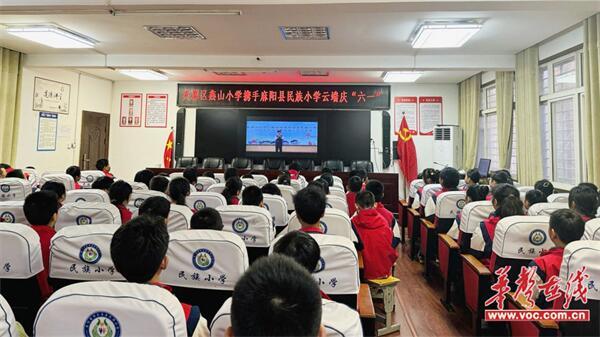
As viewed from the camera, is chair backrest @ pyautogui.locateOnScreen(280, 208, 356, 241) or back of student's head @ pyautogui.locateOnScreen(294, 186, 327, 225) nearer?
back of student's head @ pyautogui.locateOnScreen(294, 186, 327, 225)

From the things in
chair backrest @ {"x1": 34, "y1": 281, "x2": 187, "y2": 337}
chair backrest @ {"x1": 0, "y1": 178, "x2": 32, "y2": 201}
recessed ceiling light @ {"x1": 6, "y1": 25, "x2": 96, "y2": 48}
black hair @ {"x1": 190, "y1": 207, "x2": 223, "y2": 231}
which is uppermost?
recessed ceiling light @ {"x1": 6, "y1": 25, "x2": 96, "y2": 48}

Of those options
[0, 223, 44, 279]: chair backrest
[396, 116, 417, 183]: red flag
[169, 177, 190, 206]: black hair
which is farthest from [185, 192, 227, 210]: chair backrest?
[396, 116, 417, 183]: red flag

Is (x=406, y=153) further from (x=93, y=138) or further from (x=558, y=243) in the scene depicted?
(x=93, y=138)

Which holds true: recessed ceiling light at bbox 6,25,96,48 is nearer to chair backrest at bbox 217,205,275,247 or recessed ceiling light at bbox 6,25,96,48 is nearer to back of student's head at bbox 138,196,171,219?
back of student's head at bbox 138,196,171,219

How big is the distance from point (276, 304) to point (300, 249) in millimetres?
565

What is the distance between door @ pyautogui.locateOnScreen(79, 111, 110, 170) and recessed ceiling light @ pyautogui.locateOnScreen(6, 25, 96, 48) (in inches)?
112

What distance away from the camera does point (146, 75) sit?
25.1 ft

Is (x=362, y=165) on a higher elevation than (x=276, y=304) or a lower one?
lower

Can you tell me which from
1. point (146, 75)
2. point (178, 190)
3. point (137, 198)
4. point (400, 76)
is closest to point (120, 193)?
point (137, 198)

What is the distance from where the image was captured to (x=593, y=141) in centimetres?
379

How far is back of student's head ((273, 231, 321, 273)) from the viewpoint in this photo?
1218 mm

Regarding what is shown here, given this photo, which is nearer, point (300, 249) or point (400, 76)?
point (300, 249)

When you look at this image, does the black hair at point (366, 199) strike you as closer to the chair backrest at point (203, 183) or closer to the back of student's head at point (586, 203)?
the back of student's head at point (586, 203)

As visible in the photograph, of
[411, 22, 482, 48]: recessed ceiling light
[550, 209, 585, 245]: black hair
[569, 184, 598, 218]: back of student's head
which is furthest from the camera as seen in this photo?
[411, 22, 482, 48]: recessed ceiling light
